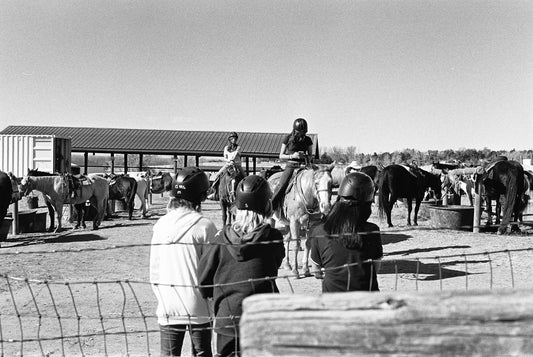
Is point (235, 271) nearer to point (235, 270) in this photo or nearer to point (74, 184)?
point (235, 270)

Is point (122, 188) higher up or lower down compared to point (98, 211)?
higher up

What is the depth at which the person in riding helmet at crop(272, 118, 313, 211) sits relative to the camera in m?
10.7

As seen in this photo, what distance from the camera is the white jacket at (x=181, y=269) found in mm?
3863

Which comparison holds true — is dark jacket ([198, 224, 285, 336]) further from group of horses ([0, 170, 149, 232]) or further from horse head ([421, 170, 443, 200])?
horse head ([421, 170, 443, 200])

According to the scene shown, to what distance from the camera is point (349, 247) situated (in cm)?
422

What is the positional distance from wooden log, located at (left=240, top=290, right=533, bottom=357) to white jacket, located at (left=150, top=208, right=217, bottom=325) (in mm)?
2429

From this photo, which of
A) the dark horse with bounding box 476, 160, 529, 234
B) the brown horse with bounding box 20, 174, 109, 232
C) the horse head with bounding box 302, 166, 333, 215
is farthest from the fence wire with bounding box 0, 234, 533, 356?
the brown horse with bounding box 20, 174, 109, 232

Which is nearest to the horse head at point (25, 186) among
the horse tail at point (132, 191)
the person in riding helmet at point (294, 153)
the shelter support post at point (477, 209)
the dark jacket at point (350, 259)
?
the horse tail at point (132, 191)

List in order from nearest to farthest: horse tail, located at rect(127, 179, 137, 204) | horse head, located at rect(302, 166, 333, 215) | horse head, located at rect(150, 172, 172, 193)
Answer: horse head, located at rect(302, 166, 333, 215)
horse tail, located at rect(127, 179, 137, 204)
horse head, located at rect(150, 172, 172, 193)

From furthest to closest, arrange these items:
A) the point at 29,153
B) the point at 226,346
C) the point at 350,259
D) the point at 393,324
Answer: the point at 29,153 < the point at 350,259 < the point at 226,346 < the point at 393,324

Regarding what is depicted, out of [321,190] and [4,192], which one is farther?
[4,192]

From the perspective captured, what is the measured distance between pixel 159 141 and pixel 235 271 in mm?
35410

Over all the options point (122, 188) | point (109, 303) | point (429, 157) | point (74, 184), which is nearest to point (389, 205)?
point (74, 184)

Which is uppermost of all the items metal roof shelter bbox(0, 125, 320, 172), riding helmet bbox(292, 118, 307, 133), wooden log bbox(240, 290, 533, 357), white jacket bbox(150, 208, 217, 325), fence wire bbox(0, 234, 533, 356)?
metal roof shelter bbox(0, 125, 320, 172)
